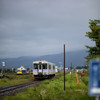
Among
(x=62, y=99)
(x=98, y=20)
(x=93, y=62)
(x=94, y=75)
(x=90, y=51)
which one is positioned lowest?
(x=62, y=99)

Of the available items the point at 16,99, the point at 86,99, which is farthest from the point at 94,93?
the point at 16,99

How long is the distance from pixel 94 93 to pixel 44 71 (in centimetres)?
2570

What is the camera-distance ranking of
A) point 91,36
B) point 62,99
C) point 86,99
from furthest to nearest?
point 91,36, point 62,99, point 86,99

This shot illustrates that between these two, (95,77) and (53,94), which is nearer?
(95,77)

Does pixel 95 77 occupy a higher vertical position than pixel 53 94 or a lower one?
higher

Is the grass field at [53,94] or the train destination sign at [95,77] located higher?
the train destination sign at [95,77]

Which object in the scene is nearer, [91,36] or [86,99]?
[86,99]

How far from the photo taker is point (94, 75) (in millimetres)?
3898

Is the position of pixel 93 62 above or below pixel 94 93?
above

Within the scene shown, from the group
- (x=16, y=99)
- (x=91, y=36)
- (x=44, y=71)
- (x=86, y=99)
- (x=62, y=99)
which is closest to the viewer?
(x=86, y=99)

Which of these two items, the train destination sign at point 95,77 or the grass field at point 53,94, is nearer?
the train destination sign at point 95,77

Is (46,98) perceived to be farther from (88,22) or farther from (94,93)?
(94,93)

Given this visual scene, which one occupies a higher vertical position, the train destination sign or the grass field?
the train destination sign

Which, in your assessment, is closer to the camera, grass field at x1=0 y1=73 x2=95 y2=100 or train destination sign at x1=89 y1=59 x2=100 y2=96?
train destination sign at x1=89 y1=59 x2=100 y2=96
